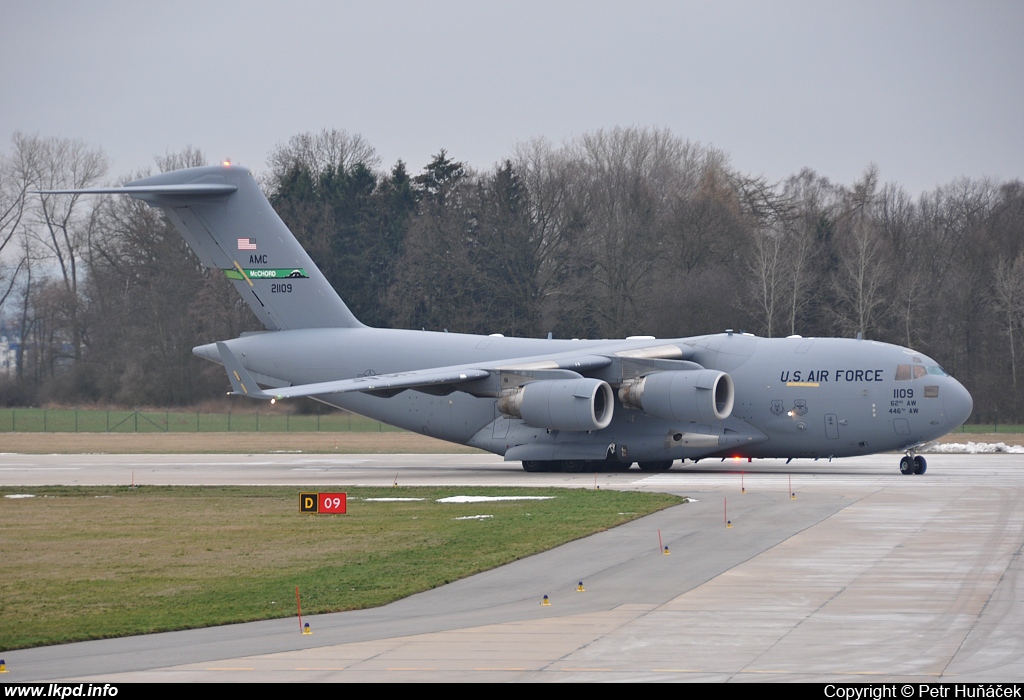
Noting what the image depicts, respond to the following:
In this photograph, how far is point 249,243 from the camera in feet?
111

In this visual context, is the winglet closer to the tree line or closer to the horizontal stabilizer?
the horizontal stabilizer

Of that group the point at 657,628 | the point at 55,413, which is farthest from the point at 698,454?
the point at 55,413

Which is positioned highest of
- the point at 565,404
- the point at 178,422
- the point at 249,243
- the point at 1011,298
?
the point at 1011,298

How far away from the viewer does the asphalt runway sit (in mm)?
9289

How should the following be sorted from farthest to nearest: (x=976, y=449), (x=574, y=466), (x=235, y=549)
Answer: (x=976, y=449) → (x=574, y=466) → (x=235, y=549)

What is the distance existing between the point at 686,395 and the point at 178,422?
96.1 feet

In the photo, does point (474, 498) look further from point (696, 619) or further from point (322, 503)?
point (696, 619)

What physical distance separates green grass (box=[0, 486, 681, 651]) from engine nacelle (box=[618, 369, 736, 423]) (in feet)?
15.9

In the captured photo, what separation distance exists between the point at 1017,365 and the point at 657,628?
4869 cm

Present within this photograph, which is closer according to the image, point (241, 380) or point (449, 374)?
point (241, 380)

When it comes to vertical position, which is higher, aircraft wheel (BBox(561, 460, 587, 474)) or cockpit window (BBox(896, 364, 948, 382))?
cockpit window (BBox(896, 364, 948, 382))

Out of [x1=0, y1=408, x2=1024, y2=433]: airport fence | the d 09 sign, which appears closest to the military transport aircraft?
the d 09 sign

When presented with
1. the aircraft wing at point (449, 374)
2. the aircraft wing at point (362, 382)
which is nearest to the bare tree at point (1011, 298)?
the aircraft wing at point (449, 374)

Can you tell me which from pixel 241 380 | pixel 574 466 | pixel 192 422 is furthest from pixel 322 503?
pixel 192 422
